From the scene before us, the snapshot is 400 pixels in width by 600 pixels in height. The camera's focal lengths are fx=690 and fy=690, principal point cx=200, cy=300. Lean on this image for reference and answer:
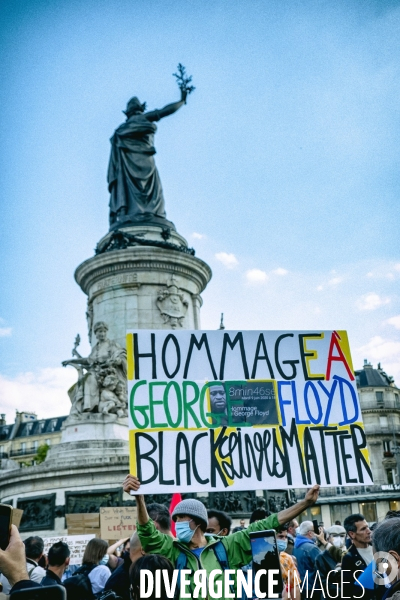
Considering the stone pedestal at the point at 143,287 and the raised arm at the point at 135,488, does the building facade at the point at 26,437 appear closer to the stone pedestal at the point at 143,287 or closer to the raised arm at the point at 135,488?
the stone pedestal at the point at 143,287

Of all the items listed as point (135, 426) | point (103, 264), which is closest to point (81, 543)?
point (135, 426)

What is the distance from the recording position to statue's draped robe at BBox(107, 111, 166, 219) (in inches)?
1100

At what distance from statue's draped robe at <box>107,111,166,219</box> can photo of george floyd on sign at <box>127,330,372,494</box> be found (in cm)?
2162

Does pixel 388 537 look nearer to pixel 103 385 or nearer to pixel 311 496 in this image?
pixel 311 496

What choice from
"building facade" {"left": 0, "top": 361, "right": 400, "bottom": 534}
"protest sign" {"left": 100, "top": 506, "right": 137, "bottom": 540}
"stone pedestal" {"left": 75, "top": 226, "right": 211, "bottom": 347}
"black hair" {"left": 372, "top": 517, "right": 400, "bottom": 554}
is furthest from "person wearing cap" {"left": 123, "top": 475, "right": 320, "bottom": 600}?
"stone pedestal" {"left": 75, "top": 226, "right": 211, "bottom": 347}

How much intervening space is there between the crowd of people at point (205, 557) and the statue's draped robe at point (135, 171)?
20.9 meters

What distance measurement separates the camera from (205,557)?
4.65 m

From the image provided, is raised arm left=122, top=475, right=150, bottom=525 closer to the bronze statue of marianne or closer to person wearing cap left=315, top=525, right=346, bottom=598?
person wearing cap left=315, top=525, right=346, bottom=598

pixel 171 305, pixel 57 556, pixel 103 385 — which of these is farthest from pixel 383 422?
pixel 57 556

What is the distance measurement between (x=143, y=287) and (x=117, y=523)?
12.8m

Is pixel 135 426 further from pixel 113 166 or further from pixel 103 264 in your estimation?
pixel 113 166

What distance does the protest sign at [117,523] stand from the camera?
493 inches

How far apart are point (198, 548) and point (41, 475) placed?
53.4 feet

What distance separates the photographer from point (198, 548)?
15.5 ft
